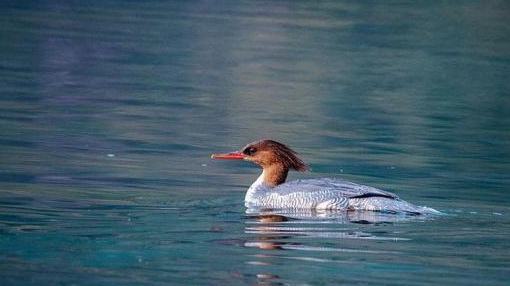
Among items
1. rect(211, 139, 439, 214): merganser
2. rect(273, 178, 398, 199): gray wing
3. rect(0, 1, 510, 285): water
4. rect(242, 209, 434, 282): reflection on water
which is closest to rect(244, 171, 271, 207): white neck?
rect(211, 139, 439, 214): merganser

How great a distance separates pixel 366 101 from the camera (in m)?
26.7

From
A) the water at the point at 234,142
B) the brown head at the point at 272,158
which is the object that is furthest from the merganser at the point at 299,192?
the water at the point at 234,142

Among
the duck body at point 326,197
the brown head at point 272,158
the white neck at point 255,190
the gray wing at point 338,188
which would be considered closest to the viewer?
the duck body at point 326,197

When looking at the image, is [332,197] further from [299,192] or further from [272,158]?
[272,158]

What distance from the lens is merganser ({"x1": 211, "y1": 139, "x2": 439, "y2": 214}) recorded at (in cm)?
1528

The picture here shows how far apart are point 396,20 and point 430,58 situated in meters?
10.2

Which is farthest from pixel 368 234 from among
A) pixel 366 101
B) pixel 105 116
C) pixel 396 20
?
pixel 396 20

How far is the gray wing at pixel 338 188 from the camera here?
15367 millimetres

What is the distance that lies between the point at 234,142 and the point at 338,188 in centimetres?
513

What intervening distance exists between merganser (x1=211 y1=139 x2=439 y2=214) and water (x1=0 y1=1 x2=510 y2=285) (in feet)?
0.64

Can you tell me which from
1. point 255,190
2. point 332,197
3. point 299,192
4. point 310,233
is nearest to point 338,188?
point 332,197

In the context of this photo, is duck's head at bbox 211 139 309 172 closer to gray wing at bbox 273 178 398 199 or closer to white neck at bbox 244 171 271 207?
white neck at bbox 244 171 271 207

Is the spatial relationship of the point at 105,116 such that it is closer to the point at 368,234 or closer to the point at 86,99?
the point at 86,99

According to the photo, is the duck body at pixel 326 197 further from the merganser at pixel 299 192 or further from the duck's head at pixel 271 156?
the duck's head at pixel 271 156
